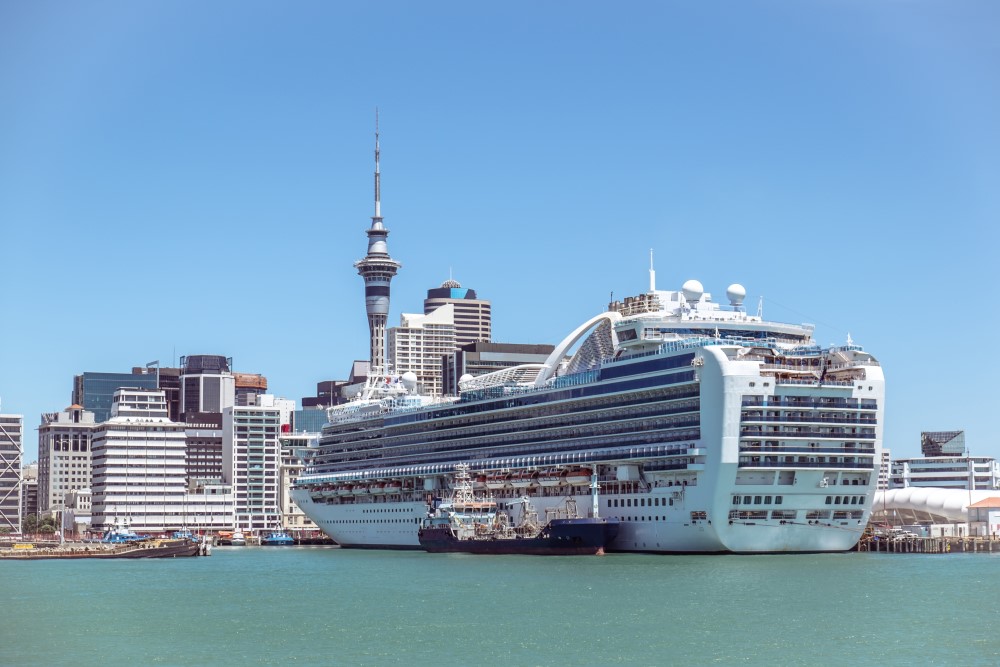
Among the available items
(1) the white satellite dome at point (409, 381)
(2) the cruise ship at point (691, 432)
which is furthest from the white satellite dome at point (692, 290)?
(1) the white satellite dome at point (409, 381)

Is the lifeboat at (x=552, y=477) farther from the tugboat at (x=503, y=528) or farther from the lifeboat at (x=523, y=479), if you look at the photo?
the tugboat at (x=503, y=528)

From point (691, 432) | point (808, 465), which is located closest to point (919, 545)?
point (808, 465)

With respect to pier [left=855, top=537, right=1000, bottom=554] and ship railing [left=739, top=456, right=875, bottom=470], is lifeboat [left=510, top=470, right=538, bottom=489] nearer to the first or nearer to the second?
ship railing [left=739, top=456, right=875, bottom=470]

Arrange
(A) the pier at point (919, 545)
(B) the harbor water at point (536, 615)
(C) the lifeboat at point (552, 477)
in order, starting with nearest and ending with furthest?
(B) the harbor water at point (536, 615) < (C) the lifeboat at point (552, 477) < (A) the pier at point (919, 545)

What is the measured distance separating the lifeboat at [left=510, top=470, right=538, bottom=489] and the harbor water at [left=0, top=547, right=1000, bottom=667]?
22.3 m

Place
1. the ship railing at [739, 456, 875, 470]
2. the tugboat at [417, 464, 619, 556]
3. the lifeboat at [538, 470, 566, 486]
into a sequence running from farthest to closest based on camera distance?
the lifeboat at [538, 470, 566, 486]
the tugboat at [417, 464, 619, 556]
the ship railing at [739, 456, 875, 470]

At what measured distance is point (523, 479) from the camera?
14300 cm

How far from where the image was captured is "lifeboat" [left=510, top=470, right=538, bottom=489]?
5556 inches

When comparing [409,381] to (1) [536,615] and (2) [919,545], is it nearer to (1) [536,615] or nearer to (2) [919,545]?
(2) [919,545]

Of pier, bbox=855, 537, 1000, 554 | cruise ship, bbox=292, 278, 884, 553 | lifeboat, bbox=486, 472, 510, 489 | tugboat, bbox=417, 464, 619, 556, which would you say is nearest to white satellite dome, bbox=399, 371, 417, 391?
cruise ship, bbox=292, 278, 884, 553

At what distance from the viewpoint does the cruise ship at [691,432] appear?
116 m

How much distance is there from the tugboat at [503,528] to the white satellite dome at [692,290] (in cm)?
1820

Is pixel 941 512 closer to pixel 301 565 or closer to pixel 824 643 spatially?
pixel 301 565

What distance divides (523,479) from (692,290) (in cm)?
2516
